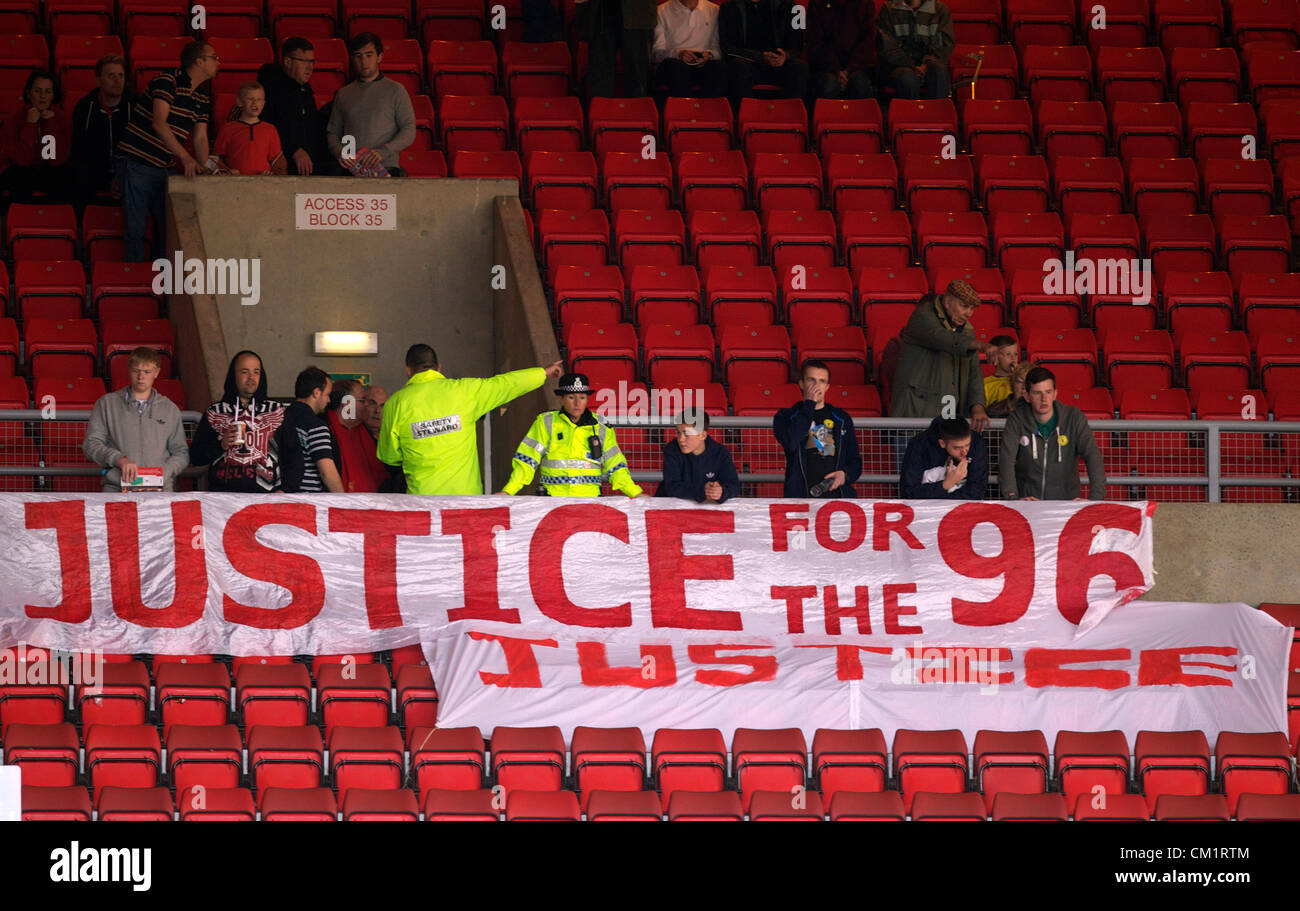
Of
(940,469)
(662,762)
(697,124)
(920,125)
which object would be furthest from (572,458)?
(920,125)

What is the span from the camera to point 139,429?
36.4ft

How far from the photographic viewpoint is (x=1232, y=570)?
11.5 m

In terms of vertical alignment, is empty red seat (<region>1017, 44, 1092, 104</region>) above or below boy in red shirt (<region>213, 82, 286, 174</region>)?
above

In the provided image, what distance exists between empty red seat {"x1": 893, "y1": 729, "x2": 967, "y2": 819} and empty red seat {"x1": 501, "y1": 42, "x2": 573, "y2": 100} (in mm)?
7319

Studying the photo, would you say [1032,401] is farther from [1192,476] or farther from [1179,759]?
[1179,759]

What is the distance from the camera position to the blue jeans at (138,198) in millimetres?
14023

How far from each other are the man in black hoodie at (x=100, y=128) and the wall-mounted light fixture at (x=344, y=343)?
2.12m

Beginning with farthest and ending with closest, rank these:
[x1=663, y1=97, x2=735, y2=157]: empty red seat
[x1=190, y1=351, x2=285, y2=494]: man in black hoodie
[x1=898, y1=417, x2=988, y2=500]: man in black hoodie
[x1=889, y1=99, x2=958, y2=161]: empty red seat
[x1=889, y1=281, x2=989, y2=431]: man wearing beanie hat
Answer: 1. [x1=889, y1=99, x2=958, y2=161]: empty red seat
2. [x1=663, y1=97, x2=735, y2=157]: empty red seat
3. [x1=889, y1=281, x2=989, y2=431]: man wearing beanie hat
4. [x1=898, y1=417, x2=988, y2=500]: man in black hoodie
5. [x1=190, y1=351, x2=285, y2=494]: man in black hoodie

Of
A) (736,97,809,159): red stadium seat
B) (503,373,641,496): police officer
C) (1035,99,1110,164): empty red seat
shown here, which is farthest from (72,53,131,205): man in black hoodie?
(1035,99,1110,164): empty red seat

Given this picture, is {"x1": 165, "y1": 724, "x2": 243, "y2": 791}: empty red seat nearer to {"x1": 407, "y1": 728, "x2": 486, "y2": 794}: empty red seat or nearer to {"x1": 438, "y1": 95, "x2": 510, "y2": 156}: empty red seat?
{"x1": 407, "y1": 728, "x2": 486, "y2": 794}: empty red seat

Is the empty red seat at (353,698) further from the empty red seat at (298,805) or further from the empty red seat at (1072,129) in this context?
the empty red seat at (1072,129)

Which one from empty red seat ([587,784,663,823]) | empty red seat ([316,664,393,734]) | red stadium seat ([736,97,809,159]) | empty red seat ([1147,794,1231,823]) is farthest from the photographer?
red stadium seat ([736,97,809,159])

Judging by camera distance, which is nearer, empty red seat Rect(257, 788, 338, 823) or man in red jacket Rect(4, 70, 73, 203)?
empty red seat Rect(257, 788, 338, 823)

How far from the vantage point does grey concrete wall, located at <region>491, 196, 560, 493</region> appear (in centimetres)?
1280
